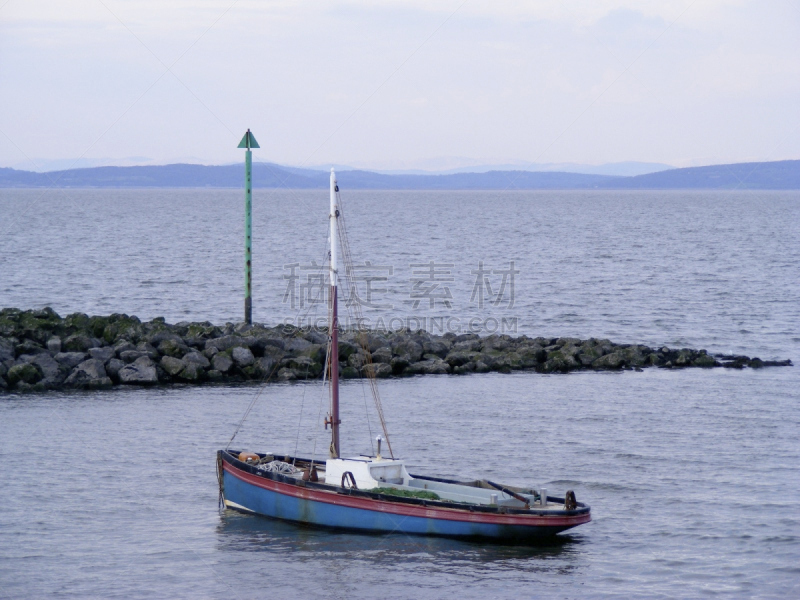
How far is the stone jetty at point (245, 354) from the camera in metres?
33.8

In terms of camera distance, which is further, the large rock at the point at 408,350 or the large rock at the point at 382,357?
the large rock at the point at 408,350

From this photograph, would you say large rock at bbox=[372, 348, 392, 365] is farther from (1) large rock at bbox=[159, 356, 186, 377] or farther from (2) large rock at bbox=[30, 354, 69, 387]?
(2) large rock at bbox=[30, 354, 69, 387]

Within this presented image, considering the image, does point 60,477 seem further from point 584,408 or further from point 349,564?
point 584,408

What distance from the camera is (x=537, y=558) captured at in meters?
19.8

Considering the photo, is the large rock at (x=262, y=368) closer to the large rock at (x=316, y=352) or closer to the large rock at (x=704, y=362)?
the large rock at (x=316, y=352)

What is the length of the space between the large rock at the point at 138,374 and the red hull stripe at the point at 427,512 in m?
13.6

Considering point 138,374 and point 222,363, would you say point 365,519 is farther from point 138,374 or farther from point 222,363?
point 222,363

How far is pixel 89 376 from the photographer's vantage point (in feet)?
109

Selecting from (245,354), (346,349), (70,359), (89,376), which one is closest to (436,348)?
(346,349)

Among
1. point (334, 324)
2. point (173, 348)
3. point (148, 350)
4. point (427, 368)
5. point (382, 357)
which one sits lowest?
point (427, 368)

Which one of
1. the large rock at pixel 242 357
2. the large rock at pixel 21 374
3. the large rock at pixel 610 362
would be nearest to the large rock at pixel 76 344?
the large rock at pixel 21 374

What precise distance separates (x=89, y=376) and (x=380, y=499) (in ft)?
53.0

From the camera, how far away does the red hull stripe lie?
1994 cm

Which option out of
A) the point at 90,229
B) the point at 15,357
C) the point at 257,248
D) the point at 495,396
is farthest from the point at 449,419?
the point at 90,229
